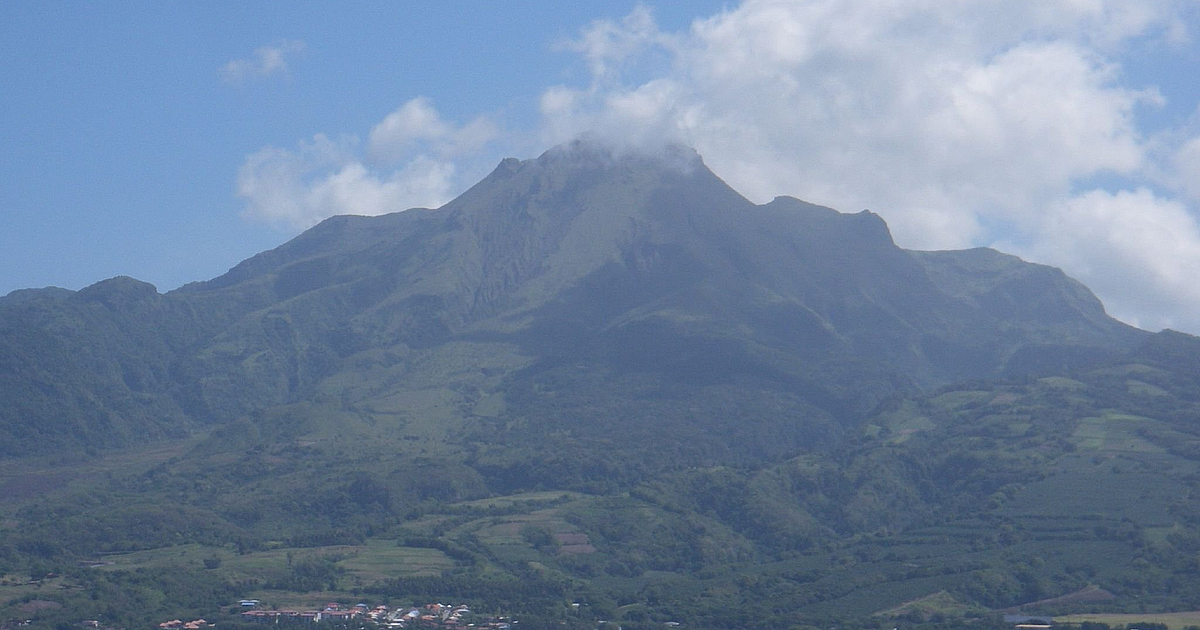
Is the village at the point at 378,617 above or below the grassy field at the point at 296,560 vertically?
below

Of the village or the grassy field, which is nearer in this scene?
the village

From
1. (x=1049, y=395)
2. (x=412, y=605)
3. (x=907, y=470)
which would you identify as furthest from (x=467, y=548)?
(x=1049, y=395)

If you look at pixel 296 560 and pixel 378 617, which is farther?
pixel 296 560

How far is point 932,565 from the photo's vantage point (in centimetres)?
13425

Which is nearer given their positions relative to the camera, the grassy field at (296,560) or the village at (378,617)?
the village at (378,617)

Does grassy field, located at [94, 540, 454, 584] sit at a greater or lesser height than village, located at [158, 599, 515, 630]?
greater

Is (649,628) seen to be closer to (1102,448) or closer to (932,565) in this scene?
(932,565)

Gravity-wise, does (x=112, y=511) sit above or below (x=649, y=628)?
above

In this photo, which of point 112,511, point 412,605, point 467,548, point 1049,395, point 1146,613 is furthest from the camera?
point 1049,395

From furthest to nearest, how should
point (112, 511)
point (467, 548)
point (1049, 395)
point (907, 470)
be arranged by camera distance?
point (1049, 395) → point (907, 470) → point (112, 511) → point (467, 548)

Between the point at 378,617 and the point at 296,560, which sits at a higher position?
the point at 296,560

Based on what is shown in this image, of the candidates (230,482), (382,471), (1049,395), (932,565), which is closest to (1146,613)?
(932,565)

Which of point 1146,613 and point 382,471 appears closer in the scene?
point 1146,613

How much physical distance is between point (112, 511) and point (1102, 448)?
4677 inches
